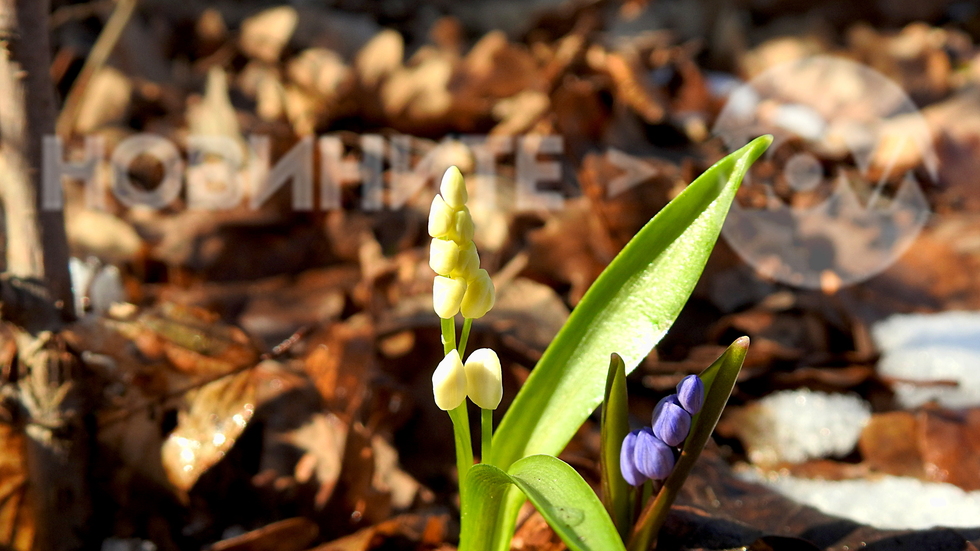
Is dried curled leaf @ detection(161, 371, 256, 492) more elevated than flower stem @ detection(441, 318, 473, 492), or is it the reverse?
flower stem @ detection(441, 318, 473, 492)

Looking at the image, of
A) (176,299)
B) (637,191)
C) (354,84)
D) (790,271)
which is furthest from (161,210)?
(790,271)

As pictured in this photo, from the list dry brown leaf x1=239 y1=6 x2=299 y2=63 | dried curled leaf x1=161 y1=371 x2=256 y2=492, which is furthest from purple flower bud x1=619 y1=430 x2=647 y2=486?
dry brown leaf x1=239 y1=6 x2=299 y2=63

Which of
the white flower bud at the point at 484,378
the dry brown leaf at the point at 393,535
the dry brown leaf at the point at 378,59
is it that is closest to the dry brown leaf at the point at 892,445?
the dry brown leaf at the point at 393,535

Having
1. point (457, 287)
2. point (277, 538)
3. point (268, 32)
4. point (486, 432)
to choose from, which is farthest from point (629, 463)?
point (268, 32)

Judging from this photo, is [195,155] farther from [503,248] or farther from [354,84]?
[503,248]

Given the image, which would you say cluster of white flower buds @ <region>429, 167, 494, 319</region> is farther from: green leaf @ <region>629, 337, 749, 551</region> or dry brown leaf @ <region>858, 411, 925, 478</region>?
dry brown leaf @ <region>858, 411, 925, 478</region>
